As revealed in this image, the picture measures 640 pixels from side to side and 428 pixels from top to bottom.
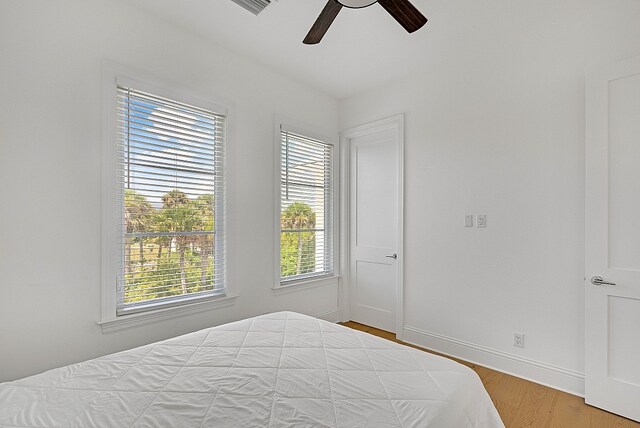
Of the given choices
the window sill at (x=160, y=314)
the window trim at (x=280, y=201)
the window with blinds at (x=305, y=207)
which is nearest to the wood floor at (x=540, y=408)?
the window trim at (x=280, y=201)

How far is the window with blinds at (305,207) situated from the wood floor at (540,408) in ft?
6.33

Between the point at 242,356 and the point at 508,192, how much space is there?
2.37 metres

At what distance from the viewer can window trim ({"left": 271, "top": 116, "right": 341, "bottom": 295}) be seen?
3154mm

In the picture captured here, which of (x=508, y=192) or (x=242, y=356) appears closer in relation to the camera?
(x=242, y=356)

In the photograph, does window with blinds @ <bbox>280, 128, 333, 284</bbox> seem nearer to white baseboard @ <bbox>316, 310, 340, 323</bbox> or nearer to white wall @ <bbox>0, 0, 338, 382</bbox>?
white baseboard @ <bbox>316, 310, 340, 323</bbox>

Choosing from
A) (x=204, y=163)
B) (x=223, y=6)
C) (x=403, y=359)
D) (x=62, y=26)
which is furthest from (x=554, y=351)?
(x=62, y=26)

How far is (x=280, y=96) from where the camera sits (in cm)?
323

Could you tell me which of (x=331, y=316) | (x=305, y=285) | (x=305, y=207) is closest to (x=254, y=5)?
(x=305, y=207)

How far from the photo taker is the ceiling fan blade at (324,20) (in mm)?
1758

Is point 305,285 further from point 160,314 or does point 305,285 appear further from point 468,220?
point 468,220

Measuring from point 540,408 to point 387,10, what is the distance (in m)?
2.68

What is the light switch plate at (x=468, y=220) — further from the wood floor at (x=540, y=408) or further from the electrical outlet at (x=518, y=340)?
the wood floor at (x=540, y=408)

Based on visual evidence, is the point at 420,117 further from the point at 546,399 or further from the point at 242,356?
the point at 242,356

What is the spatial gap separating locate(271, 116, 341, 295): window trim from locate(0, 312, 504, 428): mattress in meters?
1.54
